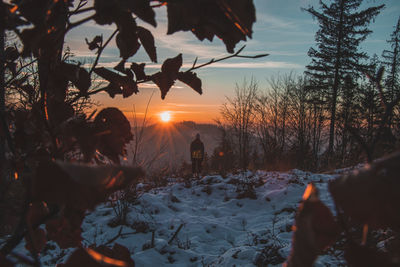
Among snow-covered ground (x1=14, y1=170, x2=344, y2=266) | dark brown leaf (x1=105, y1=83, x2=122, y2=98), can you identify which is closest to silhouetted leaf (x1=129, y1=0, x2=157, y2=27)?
dark brown leaf (x1=105, y1=83, x2=122, y2=98)

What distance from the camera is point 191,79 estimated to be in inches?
21.8

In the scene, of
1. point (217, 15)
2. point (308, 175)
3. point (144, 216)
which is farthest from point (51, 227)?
point (308, 175)

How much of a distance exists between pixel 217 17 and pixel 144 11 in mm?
105

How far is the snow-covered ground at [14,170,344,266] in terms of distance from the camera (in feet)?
8.45

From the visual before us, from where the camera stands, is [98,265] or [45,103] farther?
[45,103]

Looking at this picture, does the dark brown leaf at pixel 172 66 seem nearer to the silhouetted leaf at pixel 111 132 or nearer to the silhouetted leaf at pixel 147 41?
the silhouetted leaf at pixel 147 41

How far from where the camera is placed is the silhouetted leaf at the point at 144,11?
1.07 ft

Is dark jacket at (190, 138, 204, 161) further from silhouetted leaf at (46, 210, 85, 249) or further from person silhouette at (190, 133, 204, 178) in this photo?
silhouetted leaf at (46, 210, 85, 249)

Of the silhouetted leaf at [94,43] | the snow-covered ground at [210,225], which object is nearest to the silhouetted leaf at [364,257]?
the silhouetted leaf at [94,43]

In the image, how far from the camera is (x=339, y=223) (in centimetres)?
26

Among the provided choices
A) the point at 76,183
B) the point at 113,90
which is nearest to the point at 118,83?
the point at 113,90

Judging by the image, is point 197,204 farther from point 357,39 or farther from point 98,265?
point 357,39

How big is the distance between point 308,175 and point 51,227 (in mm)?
6945

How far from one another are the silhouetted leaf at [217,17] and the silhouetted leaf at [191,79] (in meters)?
0.19
